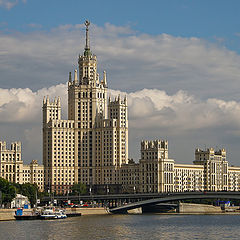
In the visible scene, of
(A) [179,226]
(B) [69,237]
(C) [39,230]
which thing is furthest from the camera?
(A) [179,226]

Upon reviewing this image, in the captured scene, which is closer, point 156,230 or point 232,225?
point 156,230

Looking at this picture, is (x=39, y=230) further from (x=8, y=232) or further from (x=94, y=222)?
(x=94, y=222)

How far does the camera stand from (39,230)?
17025 cm

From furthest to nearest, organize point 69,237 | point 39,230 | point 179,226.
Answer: point 179,226, point 39,230, point 69,237

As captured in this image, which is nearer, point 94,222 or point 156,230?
point 156,230

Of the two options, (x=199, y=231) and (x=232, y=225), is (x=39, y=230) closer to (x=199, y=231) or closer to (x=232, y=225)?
(x=199, y=231)

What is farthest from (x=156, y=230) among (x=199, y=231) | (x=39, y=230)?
(x=39, y=230)

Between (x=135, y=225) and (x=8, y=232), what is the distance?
1533 inches

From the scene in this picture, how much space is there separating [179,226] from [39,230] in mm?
36700

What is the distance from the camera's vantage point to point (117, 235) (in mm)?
157250

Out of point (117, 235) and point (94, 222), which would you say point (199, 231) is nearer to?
point (117, 235)

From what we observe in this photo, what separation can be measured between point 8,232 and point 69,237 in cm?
1672

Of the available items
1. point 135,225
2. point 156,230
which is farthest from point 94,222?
point 156,230

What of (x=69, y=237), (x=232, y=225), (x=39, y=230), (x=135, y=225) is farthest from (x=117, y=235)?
(x=232, y=225)
